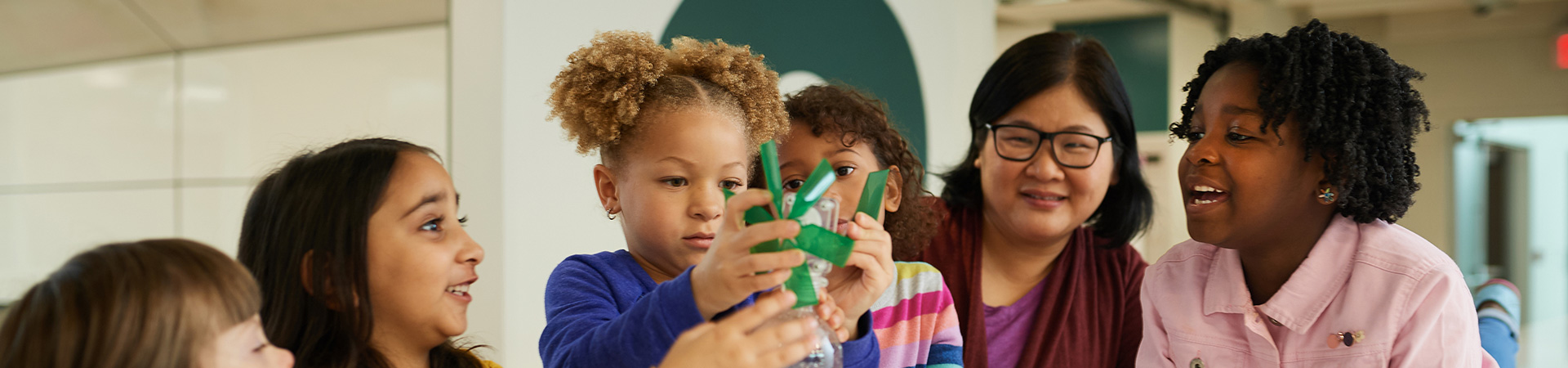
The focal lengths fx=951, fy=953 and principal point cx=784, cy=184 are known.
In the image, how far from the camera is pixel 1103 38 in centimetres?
674

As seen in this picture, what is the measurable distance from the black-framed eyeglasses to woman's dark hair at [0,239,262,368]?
139 cm

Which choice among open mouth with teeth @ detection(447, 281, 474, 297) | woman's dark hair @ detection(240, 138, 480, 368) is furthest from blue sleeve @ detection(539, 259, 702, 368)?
woman's dark hair @ detection(240, 138, 480, 368)

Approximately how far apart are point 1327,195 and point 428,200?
1257 millimetres

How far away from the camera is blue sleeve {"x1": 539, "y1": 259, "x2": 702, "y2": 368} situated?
889 mm

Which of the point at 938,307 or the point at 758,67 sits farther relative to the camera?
the point at 938,307

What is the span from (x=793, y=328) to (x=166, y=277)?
55 cm

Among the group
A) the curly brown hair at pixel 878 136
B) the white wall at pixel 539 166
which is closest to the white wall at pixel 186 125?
the white wall at pixel 539 166

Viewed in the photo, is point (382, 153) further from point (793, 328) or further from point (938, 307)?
point (938, 307)

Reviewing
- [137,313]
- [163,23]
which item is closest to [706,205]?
[137,313]

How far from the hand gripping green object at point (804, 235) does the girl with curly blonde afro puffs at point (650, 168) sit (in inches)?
2.9

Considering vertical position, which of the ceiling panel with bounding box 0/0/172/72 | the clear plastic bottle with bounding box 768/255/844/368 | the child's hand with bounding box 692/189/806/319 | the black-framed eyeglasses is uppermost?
the ceiling panel with bounding box 0/0/172/72

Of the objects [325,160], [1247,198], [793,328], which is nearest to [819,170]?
[793,328]

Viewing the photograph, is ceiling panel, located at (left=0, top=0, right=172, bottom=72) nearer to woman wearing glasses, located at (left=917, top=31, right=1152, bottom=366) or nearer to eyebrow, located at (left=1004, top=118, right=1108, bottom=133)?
woman wearing glasses, located at (left=917, top=31, right=1152, bottom=366)

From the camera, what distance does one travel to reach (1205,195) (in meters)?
1.45
